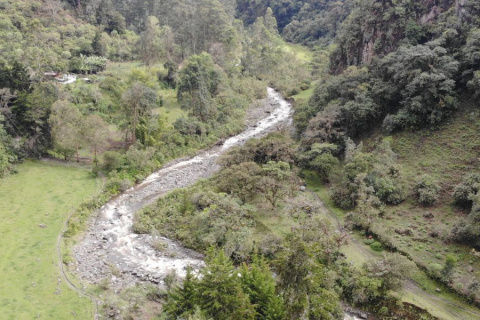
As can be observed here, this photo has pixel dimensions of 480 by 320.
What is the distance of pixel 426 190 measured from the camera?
35.6 m

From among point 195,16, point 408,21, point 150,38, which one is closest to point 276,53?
point 195,16

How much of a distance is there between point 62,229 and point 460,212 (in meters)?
37.4

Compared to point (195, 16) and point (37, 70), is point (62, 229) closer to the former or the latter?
point (37, 70)

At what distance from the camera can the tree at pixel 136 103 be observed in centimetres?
4947

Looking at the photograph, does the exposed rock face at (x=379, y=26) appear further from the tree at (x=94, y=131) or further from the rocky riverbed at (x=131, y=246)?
the tree at (x=94, y=131)

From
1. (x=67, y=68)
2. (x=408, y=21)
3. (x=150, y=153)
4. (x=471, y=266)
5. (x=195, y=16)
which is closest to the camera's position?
(x=471, y=266)

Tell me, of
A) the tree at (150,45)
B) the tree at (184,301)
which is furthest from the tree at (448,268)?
the tree at (150,45)

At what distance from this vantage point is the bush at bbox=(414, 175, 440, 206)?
35.0 m

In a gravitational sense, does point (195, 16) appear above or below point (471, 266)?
above

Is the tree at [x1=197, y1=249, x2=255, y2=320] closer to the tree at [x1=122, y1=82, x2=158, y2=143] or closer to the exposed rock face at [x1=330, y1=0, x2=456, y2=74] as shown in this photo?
the tree at [x1=122, y1=82, x2=158, y2=143]

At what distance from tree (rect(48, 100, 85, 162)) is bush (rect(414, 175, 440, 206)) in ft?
130

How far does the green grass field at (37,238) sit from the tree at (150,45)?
38537mm

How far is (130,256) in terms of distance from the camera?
108 ft

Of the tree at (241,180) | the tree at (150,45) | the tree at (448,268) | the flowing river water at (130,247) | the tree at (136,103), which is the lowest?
the flowing river water at (130,247)
